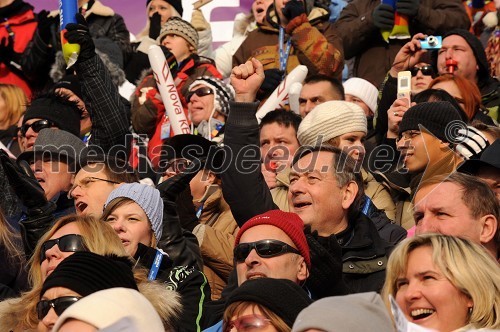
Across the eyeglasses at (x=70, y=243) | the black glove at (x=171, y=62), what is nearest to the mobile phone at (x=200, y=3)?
the black glove at (x=171, y=62)

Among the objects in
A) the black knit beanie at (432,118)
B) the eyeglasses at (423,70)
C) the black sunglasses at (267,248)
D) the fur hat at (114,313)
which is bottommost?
the eyeglasses at (423,70)

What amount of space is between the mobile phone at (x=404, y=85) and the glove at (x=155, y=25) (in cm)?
435

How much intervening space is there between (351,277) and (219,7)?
7.29 meters

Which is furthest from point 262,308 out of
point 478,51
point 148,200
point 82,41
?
point 478,51

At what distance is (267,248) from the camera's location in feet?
22.4

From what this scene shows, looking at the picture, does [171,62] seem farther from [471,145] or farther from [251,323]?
[251,323]

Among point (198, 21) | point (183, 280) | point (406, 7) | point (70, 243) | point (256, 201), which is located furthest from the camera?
point (198, 21)

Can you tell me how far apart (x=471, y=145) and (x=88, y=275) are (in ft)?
9.86

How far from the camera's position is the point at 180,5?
1337cm

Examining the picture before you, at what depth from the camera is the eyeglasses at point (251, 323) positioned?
19.2ft

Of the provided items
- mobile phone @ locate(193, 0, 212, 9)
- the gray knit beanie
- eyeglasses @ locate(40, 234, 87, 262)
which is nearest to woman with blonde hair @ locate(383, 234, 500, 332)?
eyeglasses @ locate(40, 234, 87, 262)

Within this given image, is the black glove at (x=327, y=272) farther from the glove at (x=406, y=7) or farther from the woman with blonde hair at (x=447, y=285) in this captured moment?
the glove at (x=406, y=7)

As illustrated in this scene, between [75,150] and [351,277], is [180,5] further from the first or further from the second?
[351,277]

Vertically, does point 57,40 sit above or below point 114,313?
below
